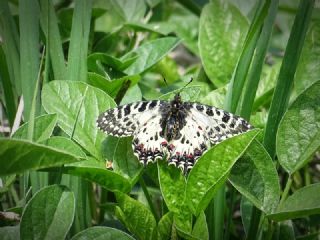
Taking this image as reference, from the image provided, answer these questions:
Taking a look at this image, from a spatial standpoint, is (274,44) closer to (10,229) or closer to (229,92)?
(229,92)

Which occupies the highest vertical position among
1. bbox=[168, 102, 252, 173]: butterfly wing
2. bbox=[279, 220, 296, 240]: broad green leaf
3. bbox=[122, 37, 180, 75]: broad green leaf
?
bbox=[122, 37, 180, 75]: broad green leaf

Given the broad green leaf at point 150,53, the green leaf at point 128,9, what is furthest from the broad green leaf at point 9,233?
the green leaf at point 128,9

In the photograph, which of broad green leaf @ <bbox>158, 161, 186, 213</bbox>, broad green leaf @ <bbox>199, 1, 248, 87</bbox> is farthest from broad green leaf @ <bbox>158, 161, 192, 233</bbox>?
broad green leaf @ <bbox>199, 1, 248, 87</bbox>

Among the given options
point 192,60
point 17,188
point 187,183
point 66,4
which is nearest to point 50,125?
point 187,183

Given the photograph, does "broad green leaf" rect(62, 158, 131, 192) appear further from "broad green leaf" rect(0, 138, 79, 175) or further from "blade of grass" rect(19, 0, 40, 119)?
"blade of grass" rect(19, 0, 40, 119)

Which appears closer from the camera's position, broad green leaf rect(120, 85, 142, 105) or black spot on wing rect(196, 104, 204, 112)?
black spot on wing rect(196, 104, 204, 112)

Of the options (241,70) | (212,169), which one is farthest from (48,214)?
(241,70)
